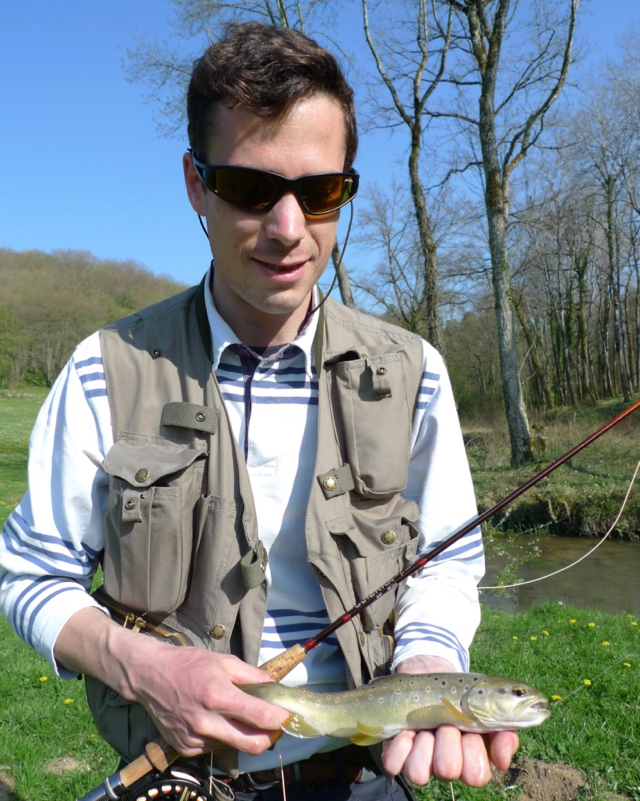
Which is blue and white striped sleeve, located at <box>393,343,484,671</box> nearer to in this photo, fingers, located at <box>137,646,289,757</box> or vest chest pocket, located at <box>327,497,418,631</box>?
vest chest pocket, located at <box>327,497,418,631</box>

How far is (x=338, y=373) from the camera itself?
2051 mm

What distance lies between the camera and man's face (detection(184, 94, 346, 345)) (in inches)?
73.3

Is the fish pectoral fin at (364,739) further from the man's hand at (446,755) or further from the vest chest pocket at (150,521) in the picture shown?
the vest chest pocket at (150,521)

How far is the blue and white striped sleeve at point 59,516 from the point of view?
181 cm

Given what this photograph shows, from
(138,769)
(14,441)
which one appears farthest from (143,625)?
(14,441)

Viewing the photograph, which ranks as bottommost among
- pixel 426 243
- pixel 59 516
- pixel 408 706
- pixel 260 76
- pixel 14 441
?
pixel 14 441

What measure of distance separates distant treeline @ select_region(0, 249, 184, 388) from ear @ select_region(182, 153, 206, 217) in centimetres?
6324

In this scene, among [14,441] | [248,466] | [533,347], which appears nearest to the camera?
[248,466]

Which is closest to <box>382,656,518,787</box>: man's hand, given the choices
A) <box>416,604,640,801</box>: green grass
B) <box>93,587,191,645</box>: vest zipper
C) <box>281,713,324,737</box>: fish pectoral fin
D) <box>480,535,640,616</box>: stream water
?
<box>281,713,324,737</box>: fish pectoral fin

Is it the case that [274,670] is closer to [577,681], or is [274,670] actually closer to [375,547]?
[375,547]

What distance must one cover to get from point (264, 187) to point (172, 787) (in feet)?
5.20

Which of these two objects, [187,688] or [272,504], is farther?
[272,504]

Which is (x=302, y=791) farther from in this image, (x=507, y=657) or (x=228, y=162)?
(x=507, y=657)

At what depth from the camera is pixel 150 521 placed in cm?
187
